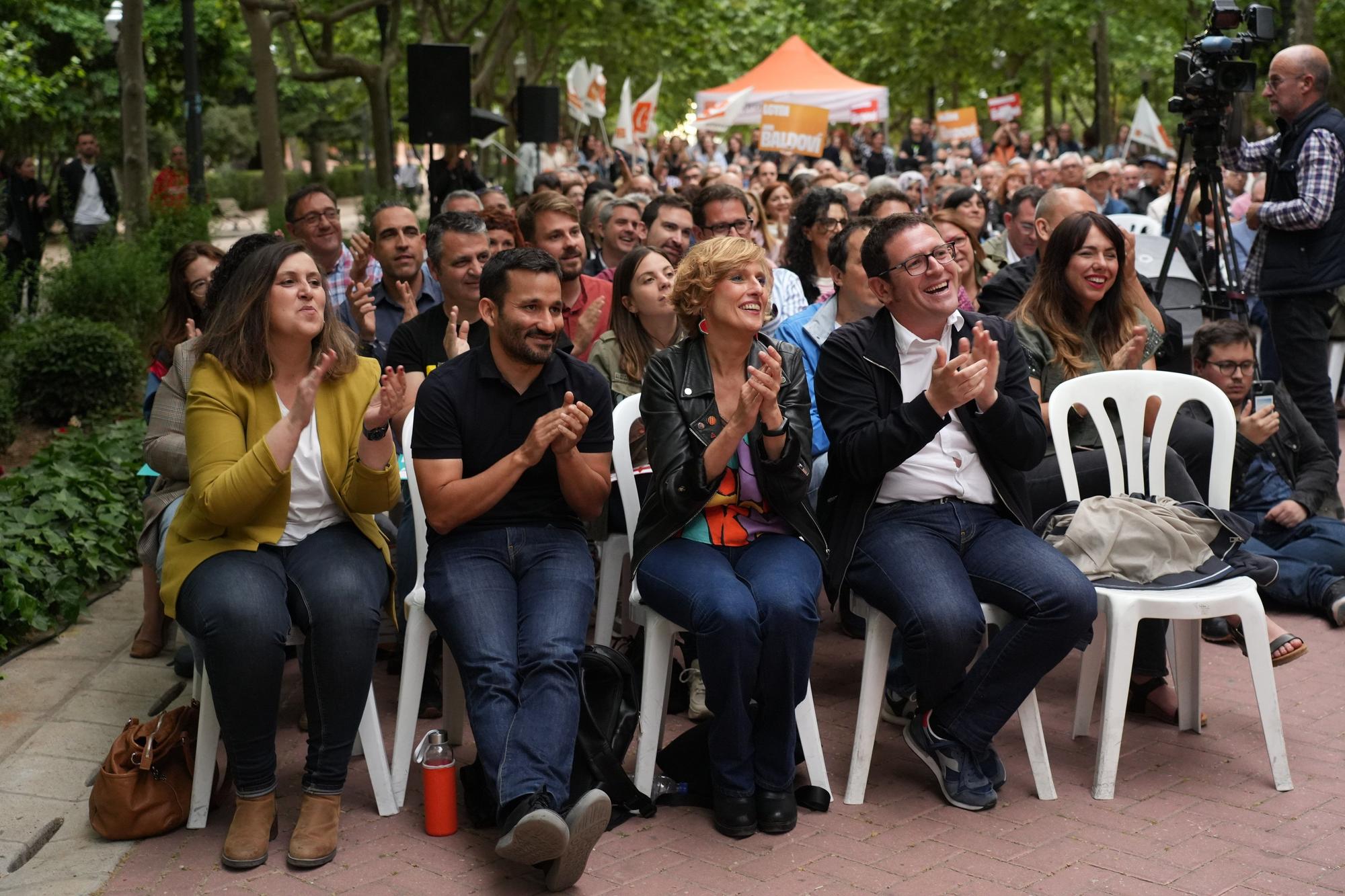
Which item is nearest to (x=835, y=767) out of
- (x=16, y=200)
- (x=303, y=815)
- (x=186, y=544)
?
(x=303, y=815)

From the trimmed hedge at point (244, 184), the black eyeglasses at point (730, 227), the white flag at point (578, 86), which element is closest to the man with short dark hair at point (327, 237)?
the black eyeglasses at point (730, 227)

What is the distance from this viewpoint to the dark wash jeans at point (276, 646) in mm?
4211

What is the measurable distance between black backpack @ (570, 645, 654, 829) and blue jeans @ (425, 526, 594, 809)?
9cm

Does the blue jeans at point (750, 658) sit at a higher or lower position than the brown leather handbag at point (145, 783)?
higher

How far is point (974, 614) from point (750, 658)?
72cm

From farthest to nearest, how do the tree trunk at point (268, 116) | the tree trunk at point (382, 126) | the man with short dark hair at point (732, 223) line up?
the tree trunk at point (382, 126), the tree trunk at point (268, 116), the man with short dark hair at point (732, 223)

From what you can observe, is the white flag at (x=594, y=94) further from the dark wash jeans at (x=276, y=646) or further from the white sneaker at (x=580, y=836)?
the white sneaker at (x=580, y=836)

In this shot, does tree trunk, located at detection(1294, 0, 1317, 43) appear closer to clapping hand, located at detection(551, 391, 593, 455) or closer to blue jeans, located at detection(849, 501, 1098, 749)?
blue jeans, located at detection(849, 501, 1098, 749)

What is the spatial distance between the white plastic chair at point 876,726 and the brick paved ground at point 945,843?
6cm

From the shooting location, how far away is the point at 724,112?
25.4 m

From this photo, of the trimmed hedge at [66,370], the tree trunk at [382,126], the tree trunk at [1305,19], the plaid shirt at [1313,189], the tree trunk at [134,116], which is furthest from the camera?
the tree trunk at [382,126]

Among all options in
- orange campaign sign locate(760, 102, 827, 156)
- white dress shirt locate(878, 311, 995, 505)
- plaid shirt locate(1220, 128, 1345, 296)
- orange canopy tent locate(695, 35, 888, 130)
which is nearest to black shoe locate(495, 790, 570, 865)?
white dress shirt locate(878, 311, 995, 505)

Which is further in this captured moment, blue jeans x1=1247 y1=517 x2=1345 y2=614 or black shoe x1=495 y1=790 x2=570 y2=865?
blue jeans x1=1247 y1=517 x2=1345 y2=614

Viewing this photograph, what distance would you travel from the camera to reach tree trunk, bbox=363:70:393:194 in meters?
20.1
